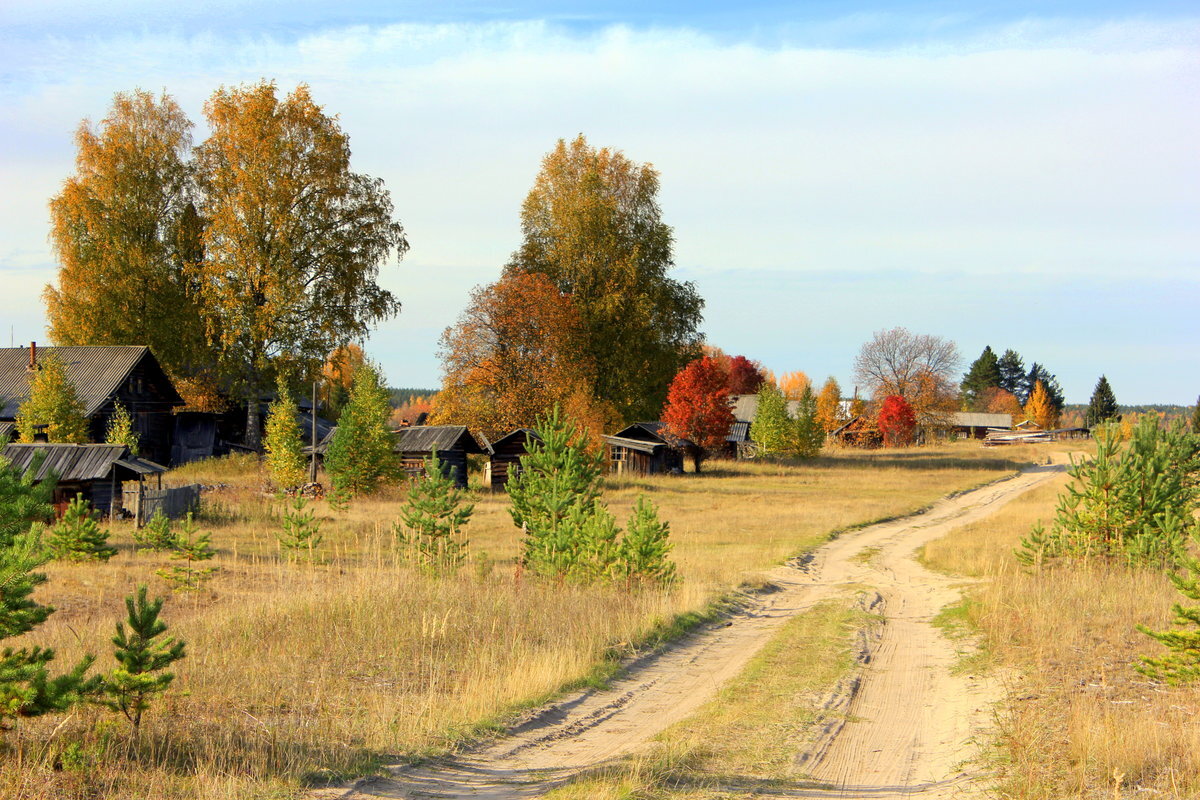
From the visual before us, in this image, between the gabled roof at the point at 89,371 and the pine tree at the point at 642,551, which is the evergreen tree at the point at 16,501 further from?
the gabled roof at the point at 89,371

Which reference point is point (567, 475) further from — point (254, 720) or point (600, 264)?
point (600, 264)

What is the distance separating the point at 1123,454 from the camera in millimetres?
17719

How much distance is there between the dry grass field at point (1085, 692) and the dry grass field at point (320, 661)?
443cm

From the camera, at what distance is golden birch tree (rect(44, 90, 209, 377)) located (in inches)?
1654

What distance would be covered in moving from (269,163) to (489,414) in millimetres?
15723

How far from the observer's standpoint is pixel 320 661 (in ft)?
33.8

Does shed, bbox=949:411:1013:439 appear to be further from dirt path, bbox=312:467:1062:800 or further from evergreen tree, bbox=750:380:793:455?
dirt path, bbox=312:467:1062:800

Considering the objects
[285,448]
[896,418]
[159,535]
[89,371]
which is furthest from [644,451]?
[896,418]

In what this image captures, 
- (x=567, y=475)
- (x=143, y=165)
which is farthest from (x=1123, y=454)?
(x=143, y=165)

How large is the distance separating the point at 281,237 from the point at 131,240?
7933mm

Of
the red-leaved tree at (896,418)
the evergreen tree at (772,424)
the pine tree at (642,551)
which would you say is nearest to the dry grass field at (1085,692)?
the pine tree at (642,551)

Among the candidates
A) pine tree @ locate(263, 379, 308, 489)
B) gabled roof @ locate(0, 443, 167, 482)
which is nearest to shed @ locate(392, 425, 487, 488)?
pine tree @ locate(263, 379, 308, 489)

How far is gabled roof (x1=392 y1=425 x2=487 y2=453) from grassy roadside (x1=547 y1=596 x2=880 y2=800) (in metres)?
30.2

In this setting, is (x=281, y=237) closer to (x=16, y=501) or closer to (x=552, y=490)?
(x=552, y=490)
